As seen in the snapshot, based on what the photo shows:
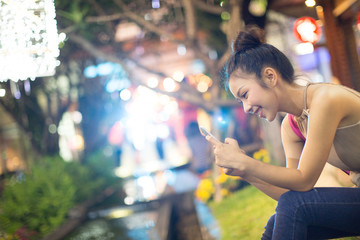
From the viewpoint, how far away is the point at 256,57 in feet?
6.06

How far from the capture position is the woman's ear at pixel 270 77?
6.03 feet

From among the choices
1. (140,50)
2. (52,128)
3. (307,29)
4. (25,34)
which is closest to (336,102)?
(25,34)

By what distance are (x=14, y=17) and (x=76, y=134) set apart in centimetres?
1608

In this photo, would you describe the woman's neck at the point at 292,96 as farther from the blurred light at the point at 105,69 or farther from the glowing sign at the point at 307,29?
the blurred light at the point at 105,69

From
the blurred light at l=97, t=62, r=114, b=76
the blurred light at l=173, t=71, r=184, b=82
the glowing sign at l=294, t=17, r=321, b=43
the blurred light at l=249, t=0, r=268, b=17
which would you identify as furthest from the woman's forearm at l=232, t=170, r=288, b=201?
the blurred light at l=173, t=71, r=184, b=82

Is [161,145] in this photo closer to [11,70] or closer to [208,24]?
[208,24]

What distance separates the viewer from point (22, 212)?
6.18 m

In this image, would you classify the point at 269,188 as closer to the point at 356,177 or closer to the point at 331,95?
the point at 356,177

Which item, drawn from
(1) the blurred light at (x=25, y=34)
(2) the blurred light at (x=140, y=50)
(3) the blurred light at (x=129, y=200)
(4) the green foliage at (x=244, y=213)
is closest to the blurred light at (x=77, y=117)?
(2) the blurred light at (x=140, y=50)

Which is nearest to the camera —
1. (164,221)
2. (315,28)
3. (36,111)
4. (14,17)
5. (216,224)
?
(14,17)

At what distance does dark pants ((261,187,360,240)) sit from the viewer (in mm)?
1679

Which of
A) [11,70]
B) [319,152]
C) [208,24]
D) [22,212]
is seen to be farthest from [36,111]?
[319,152]

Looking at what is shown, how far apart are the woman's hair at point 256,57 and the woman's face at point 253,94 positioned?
0.10ft

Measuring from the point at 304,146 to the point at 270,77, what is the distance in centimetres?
40
